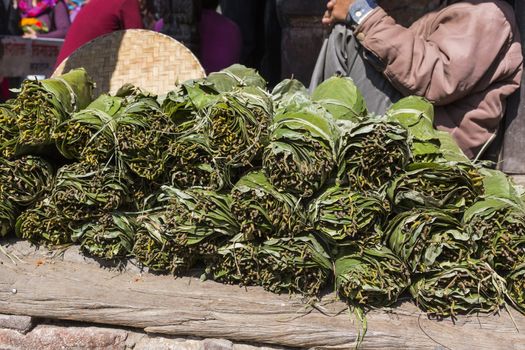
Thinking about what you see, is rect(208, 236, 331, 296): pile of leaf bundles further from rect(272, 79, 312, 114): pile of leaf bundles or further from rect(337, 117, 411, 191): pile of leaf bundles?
rect(272, 79, 312, 114): pile of leaf bundles

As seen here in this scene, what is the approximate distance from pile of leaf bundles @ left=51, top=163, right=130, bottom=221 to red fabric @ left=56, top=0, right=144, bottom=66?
1.91m

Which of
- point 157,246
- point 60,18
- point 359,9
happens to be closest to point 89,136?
point 157,246

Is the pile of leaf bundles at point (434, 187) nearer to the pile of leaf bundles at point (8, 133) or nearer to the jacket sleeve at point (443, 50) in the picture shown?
the jacket sleeve at point (443, 50)

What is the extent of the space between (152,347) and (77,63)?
1.57 metres

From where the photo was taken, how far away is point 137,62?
2.82m

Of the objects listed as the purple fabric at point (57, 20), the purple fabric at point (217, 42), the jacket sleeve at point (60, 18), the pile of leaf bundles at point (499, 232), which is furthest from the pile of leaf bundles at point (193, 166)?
the jacket sleeve at point (60, 18)

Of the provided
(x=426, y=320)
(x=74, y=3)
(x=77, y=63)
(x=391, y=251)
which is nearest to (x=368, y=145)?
(x=391, y=251)

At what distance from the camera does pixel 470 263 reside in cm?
174

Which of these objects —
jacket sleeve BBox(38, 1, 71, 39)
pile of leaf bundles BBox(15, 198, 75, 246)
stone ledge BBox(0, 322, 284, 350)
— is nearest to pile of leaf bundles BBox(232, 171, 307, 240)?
stone ledge BBox(0, 322, 284, 350)

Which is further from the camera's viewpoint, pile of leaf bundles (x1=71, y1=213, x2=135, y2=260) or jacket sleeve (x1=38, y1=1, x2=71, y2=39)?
jacket sleeve (x1=38, y1=1, x2=71, y2=39)

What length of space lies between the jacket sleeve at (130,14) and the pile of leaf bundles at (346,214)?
7.65 ft

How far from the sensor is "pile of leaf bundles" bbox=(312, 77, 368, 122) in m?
2.02

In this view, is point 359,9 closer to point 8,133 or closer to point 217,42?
point 8,133

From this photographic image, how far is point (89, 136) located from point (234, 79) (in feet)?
1.89
